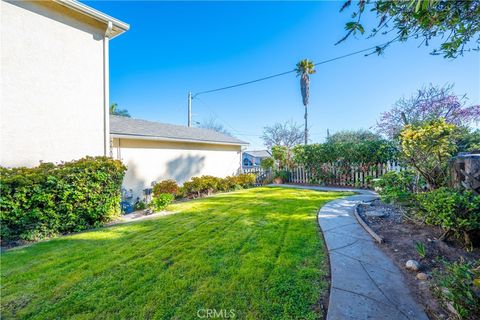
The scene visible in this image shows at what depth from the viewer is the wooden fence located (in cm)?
844

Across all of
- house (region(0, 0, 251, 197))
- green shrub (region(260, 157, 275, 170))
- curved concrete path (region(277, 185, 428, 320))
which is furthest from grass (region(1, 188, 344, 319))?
green shrub (region(260, 157, 275, 170))

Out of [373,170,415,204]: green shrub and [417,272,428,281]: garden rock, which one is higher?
[373,170,415,204]: green shrub

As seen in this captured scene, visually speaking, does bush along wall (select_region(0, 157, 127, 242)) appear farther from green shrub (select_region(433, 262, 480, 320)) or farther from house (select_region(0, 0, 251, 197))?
green shrub (select_region(433, 262, 480, 320))

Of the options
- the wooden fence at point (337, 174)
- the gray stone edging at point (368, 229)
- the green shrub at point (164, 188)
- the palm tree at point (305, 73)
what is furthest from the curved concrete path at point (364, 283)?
the palm tree at point (305, 73)

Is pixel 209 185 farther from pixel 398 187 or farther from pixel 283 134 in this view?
pixel 283 134

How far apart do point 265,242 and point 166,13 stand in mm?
10237

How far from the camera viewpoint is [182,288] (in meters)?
2.22

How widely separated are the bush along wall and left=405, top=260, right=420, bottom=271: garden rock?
617 centimetres

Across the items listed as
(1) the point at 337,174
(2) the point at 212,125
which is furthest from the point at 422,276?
(2) the point at 212,125

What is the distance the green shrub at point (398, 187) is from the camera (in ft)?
12.7

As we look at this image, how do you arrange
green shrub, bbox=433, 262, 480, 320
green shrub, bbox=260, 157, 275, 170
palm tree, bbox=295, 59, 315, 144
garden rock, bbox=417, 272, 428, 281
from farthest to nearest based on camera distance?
palm tree, bbox=295, 59, 315, 144 → green shrub, bbox=260, 157, 275, 170 → garden rock, bbox=417, 272, 428, 281 → green shrub, bbox=433, 262, 480, 320

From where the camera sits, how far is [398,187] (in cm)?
407

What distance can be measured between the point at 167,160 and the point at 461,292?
9.12m

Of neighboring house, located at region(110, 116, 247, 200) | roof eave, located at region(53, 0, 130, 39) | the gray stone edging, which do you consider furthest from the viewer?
neighboring house, located at region(110, 116, 247, 200)
